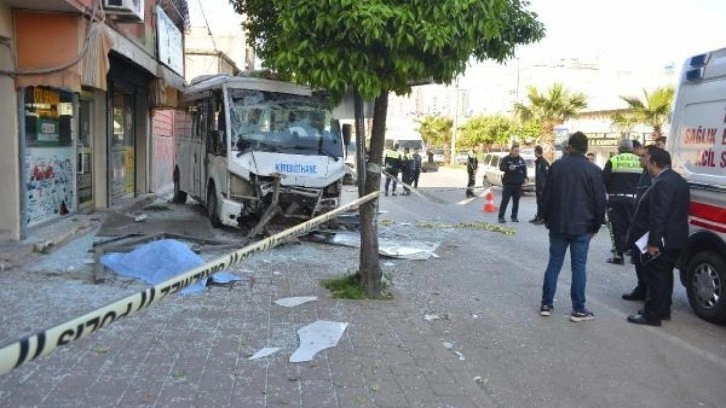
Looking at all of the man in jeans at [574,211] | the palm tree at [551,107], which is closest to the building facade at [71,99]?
the man in jeans at [574,211]

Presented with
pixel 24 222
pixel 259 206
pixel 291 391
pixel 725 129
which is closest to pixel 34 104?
pixel 24 222

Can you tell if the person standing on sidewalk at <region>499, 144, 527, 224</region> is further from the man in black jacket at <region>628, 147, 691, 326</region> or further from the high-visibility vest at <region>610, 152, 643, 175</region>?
the man in black jacket at <region>628, 147, 691, 326</region>

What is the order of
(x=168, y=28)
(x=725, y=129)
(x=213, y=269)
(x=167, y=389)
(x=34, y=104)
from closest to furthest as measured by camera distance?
(x=213, y=269) → (x=167, y=389) → (x=725, y=129) → (x=34, y=104) → (x=168, y=28)

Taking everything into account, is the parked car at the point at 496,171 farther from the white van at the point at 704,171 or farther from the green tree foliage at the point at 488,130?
the green tree foliage at the point at 488,130

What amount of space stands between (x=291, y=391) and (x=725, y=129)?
4873 mm

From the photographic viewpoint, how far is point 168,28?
16.5 meters

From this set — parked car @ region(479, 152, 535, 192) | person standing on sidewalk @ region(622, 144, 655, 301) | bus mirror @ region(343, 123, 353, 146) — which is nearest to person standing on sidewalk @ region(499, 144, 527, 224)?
bus mirror @ region(343, 123, 353, 146)

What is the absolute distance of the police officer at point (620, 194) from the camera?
9.52m

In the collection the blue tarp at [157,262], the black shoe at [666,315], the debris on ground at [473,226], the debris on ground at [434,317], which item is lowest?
the debris on ground at [473,226]

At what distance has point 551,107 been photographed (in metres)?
36.2

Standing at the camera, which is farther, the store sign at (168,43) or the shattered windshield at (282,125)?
the store sign at (168,43)

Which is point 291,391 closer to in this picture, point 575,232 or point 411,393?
point 411,393

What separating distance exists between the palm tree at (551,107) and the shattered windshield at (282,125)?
87.4 ft

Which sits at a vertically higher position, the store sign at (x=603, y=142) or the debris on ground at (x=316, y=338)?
the store sign at (x=603, y=142)
